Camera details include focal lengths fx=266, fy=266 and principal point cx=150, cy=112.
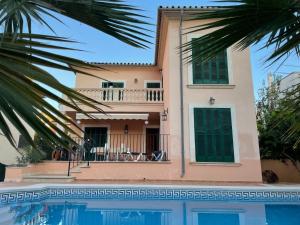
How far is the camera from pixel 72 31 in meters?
2.12

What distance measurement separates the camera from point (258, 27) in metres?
2.70

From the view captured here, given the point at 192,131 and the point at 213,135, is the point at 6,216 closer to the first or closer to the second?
the point at 192,131

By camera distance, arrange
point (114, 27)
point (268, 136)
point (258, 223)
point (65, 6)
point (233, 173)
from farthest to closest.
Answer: point (268, 136) → point (233, 173) → point (258, 223) → point (114, 27) → point (65, 6)

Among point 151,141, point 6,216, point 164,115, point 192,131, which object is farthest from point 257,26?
point 151,141

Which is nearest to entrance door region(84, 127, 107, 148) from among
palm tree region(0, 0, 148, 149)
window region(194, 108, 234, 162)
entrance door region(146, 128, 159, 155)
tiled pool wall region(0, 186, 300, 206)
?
entrance door region(146, 128, 159, 155)

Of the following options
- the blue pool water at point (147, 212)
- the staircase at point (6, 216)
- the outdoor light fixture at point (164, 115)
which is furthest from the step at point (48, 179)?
the outdoor light fixture at point (164, 115)

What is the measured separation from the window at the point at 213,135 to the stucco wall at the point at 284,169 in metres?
2.79

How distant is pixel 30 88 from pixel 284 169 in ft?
56.4

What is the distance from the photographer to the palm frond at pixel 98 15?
199 cm

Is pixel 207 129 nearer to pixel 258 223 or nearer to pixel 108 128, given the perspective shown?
pixel 258 223

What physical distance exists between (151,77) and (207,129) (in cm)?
921

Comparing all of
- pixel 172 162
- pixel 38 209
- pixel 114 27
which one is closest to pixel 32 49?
pixel 114 27

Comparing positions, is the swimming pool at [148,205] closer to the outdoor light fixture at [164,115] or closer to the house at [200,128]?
the house at [200,128]

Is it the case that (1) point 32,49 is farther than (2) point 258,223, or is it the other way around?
(2) point 258,223
